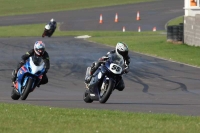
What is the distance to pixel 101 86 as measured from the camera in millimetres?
14422

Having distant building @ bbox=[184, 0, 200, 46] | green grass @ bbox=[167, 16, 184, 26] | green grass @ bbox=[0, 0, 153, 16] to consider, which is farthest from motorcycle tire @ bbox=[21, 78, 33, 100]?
green grass @ bbox=[0, 0, 153, 16]

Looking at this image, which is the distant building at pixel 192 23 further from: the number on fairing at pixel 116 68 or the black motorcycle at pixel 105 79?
the number on fairing at pixel 116 68

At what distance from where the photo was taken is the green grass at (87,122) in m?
9.19

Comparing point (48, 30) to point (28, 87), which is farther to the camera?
point (48, 30)

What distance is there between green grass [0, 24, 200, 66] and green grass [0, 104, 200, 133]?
13407 mm

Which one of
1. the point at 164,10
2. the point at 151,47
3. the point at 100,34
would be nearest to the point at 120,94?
the point at 151,47

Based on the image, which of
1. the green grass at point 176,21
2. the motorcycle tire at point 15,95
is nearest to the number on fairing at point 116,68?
the motorcycle tire at point 15,95

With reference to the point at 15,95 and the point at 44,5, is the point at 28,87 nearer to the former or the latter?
the point at 15,95

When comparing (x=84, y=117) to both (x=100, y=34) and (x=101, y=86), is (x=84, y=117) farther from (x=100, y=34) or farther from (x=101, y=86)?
(x=100, y=34)

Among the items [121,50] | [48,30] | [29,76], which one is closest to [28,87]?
[29,76]

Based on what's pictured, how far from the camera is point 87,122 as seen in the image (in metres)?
9.98

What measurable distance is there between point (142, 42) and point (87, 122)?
23076 mm

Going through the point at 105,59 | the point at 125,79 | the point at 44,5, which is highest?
the point at 105,59

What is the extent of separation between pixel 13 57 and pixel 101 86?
12658 mm
